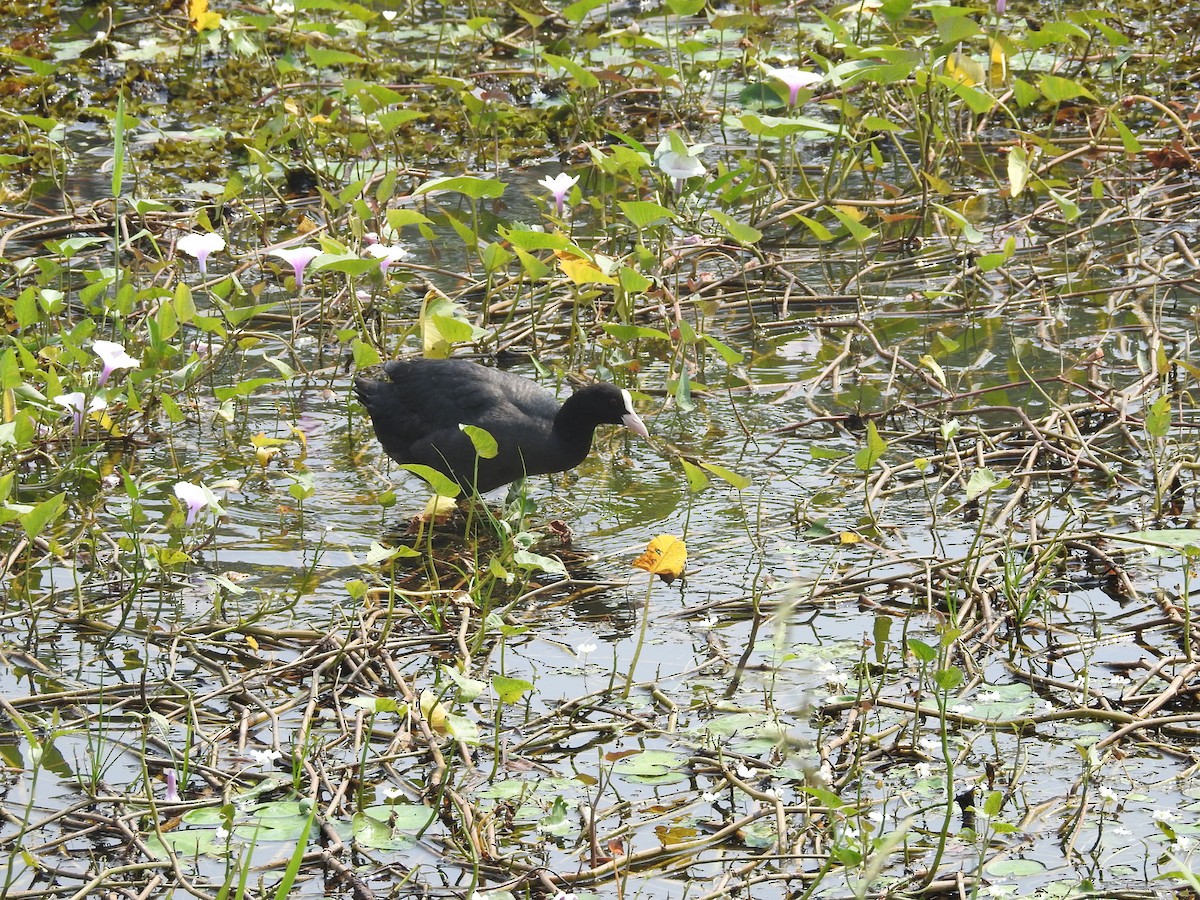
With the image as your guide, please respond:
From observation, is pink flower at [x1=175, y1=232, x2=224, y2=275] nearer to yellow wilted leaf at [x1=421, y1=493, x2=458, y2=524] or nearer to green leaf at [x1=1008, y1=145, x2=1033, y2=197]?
yellow wilted leaf at [x1=421, y1=493, x2=458, y2=524]

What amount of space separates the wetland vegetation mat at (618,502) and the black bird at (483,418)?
0.16 meters

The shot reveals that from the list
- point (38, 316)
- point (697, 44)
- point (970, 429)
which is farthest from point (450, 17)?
point (970, 429)

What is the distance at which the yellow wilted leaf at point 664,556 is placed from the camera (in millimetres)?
4543

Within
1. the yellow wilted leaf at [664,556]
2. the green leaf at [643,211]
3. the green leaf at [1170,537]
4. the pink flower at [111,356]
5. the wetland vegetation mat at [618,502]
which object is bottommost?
the wetland vegetation mat at [618,502]

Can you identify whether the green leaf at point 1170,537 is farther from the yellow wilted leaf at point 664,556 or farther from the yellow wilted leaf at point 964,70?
the yellow wilted leaf at point 964,70

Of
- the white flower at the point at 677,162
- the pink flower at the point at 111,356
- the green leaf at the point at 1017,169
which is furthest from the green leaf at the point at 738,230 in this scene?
the pink flower at the point at 111,356

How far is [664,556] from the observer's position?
461 centimetres

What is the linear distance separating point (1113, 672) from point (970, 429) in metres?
1.43

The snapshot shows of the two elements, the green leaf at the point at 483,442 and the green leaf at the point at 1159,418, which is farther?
the green leaf at the point at 1159,418

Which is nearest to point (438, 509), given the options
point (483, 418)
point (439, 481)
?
point (483, 418)

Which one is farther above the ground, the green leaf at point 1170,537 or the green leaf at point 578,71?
the green leaf at point 578,71

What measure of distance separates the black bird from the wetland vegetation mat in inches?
6.1

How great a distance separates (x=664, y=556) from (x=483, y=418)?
1456mm

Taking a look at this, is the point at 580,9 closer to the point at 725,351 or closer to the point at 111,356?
the point at 725,351
